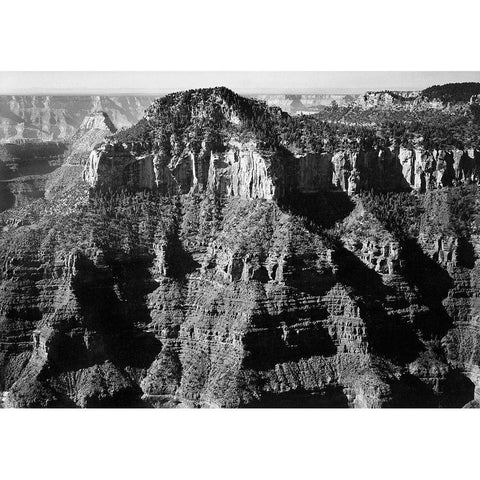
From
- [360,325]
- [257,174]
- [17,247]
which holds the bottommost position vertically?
[360,325]

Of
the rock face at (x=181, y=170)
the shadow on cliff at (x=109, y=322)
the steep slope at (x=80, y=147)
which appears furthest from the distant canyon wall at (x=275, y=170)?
the steep slope at (x=80, y=147)

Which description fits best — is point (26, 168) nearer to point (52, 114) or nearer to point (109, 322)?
point (52, 114)

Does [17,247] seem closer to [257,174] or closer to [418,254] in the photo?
[257,174]

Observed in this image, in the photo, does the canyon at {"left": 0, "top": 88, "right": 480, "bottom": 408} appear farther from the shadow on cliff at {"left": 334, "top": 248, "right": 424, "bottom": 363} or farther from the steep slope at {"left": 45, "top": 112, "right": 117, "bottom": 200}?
the steep slope at {"left": 45, "top": 112, "right": 117, "bottom": 200}

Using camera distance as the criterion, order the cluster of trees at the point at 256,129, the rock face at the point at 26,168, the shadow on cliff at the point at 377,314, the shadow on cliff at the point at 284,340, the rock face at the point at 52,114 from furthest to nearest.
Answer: the rock face at the point at 26,168
the rock face at the point at 52,114
the cluster of trees at the point at 256,129
the shadow on cliff at the point at 377,314
the shadow on cliff at the point at 284,340

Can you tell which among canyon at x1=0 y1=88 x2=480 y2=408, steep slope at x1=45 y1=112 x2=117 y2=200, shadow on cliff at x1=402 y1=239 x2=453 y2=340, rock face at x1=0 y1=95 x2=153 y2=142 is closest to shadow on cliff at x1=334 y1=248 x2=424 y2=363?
canyon at x1=0 y1=88 x2=480 y2=408

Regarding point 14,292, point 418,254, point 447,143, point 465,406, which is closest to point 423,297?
point 418,254

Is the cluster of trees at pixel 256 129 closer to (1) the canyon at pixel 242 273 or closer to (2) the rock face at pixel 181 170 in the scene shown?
(1) the canyon at pixel 242 273
